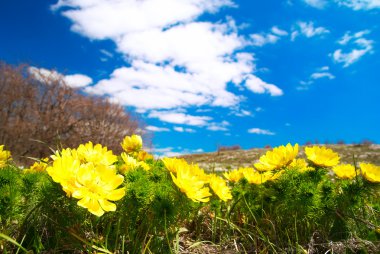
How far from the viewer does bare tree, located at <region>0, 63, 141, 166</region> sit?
641 inches

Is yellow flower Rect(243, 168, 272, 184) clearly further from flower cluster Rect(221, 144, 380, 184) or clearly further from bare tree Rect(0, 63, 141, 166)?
bare tree Rect(0, 63, 141, 166)

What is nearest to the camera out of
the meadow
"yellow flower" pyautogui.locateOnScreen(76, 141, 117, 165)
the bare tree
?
the meadow

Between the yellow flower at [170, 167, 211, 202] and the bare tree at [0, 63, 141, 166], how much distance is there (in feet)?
47.7

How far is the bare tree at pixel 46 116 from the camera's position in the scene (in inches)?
641

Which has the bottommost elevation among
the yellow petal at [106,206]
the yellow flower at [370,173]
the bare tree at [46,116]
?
the yellow petal at [106,206]

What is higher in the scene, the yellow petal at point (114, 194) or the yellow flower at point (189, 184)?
the yellow flower at point (189, 184)

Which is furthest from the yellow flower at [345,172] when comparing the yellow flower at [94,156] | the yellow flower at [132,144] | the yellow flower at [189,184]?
the yellow flower at [94,156]

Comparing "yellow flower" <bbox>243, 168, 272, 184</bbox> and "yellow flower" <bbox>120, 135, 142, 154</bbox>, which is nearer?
"yellow flower" <bbox>243, 168, 272, 184</bbox>

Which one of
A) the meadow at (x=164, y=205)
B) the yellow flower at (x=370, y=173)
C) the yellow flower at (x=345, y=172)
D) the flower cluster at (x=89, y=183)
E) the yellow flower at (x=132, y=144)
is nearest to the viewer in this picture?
the flower cluster at (x=89, y=183)

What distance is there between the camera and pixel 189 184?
1.71 metres

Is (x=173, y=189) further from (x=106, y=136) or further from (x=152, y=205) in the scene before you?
(x=106, y=136)

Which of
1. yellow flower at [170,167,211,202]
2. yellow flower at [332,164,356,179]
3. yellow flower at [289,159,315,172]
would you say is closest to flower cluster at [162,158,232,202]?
yellow flower at [170,167,211,202]

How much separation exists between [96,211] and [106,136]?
16930 millimetres

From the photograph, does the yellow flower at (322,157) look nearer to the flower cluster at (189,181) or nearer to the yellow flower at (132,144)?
the flower cluster at (189,181)
